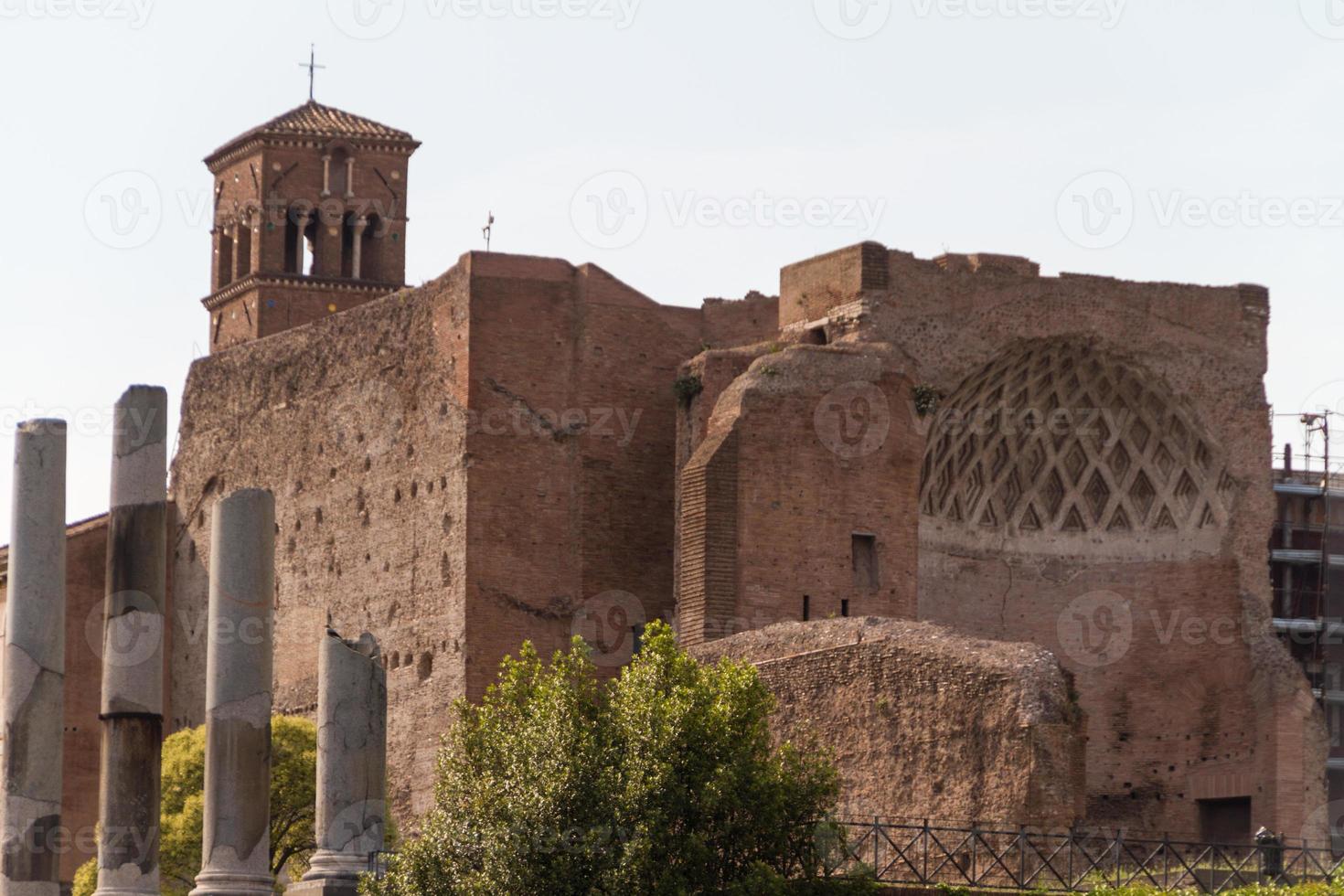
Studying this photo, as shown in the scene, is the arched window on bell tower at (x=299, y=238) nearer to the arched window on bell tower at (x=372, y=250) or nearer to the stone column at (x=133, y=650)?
the arched window on bell tower at (x=372, y=250)

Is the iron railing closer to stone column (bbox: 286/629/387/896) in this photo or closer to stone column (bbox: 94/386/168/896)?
stone column (bbox: 286/629/387/896)

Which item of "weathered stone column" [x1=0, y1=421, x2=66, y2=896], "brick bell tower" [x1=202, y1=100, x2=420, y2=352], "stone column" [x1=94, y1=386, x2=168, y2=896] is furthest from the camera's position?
"brick bell tower" [x1=202, y1=100, x2=420, y2=352]

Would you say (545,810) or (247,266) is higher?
(247,266)

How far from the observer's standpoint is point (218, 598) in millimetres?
31016

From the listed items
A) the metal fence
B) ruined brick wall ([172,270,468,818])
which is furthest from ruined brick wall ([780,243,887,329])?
the metal fence

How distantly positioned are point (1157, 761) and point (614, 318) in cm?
1020

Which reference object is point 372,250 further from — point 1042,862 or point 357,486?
point 1042,862

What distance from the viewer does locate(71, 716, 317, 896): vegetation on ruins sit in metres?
42.4

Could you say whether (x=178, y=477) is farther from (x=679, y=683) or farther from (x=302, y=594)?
(x=679, y=683)

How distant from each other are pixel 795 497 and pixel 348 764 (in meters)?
13.2

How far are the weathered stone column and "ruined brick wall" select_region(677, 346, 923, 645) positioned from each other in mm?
11291

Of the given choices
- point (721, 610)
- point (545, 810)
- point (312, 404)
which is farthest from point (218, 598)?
point (312, 404)

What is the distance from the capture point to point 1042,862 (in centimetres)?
3177

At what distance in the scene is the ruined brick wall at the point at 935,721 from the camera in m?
32.8
